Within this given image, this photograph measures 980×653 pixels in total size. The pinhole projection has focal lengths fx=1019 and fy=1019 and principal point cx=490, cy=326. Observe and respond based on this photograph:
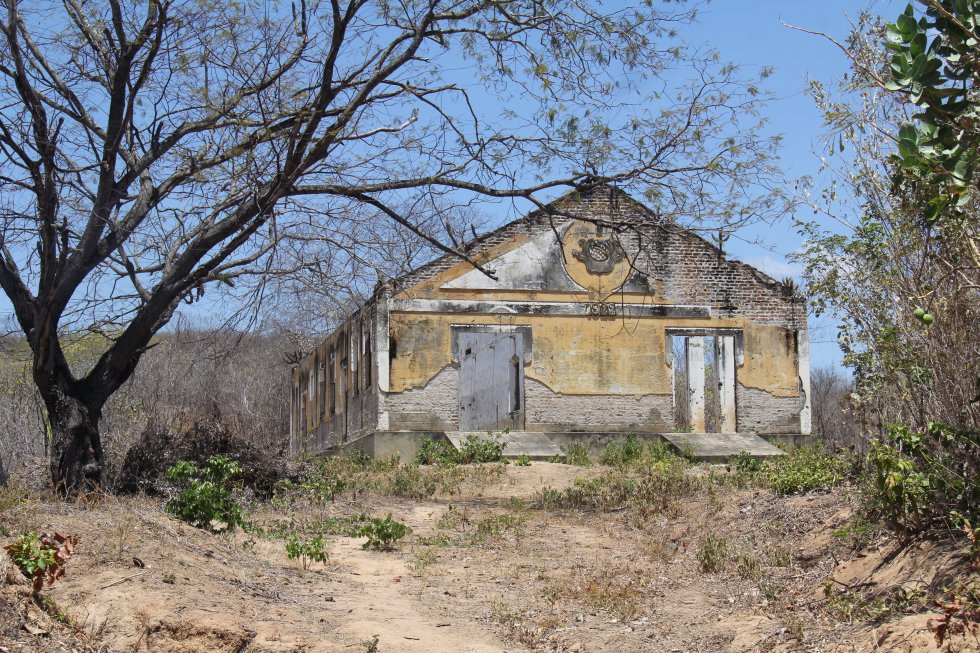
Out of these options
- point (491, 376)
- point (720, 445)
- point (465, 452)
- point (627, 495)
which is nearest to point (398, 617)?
point (627, 495)

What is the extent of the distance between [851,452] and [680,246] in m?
12.3

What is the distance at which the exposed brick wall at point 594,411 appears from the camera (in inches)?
794

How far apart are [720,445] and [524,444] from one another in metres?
3.64

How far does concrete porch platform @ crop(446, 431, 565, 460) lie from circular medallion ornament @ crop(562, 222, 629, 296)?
11.0 ft

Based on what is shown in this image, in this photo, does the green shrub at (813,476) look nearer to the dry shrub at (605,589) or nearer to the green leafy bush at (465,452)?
the dry shrub at (605,589)

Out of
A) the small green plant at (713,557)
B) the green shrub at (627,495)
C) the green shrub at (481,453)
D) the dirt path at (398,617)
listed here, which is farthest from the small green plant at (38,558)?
the green shrub at (481,453)

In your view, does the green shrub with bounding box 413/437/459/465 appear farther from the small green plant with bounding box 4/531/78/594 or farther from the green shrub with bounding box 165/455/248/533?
the small green plant with bounding box 4/531/78/594

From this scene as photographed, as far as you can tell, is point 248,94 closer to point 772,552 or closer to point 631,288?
point 772,552

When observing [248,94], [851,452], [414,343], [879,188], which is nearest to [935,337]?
[879,188]

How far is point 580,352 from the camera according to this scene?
2050 cm

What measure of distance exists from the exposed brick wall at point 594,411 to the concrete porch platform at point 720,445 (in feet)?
2.14

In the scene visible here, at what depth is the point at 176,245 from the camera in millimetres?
11484

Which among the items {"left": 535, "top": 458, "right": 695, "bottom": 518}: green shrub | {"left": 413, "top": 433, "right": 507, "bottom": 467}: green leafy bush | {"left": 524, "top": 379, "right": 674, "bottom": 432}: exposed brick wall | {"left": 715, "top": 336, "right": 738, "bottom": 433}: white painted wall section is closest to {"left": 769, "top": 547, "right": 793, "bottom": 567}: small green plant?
{"left": 535, "top": 458, "right": 695, "bottom": 518}: green shrub

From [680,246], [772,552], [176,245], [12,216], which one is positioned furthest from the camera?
[680,246]
